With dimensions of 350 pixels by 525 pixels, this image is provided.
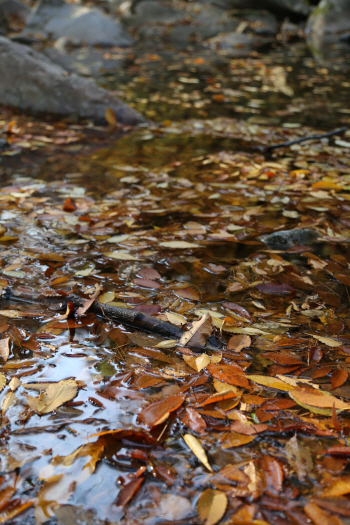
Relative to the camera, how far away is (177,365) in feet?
4.30

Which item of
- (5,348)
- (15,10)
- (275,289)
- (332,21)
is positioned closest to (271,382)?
(275,289)

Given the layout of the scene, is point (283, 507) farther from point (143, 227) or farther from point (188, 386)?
point (143, 227)

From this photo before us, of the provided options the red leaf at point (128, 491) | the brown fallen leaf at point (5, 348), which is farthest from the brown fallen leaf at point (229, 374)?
the brown fallen leaf at point (5, 348)

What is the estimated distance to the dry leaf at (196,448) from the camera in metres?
1.01

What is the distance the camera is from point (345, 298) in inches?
65.9

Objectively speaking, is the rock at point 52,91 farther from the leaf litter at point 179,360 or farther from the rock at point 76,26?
the rock at point 76,26

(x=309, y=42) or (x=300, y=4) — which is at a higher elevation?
(x=300, y=4)

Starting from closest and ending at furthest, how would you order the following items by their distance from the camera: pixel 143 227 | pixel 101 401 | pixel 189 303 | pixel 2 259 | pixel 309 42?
pixel 101 401 < pixel 189 303 < pixel 2 259 < pixel 143 227 < pixel 309 42

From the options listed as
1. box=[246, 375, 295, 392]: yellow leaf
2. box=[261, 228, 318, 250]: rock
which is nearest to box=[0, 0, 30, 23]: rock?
box=[261, 228, 318, 250]: rock

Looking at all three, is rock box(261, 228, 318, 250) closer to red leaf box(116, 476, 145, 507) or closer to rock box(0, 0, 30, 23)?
red leaf box(116, 476, 145, 507)

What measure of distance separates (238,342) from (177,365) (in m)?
0.22

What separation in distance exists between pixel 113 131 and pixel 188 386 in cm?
319

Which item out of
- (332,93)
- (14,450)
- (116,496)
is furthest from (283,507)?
(332,93)

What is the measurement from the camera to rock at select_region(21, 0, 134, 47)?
1134 cm
